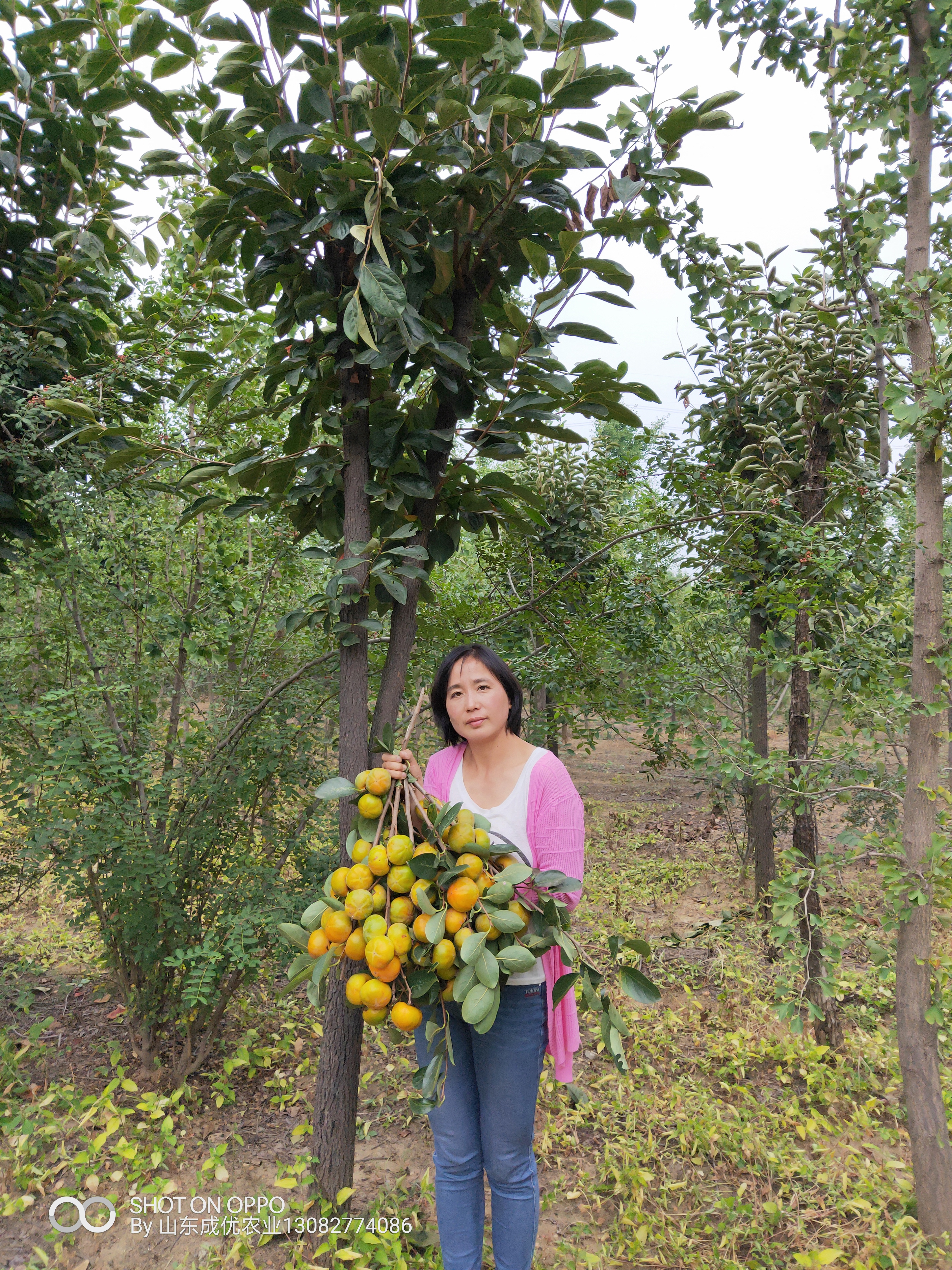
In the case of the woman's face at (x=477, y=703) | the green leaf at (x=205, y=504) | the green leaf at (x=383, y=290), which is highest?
the green leaf at (x=383, y=290)

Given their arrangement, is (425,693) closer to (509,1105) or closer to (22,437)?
(509,1105)

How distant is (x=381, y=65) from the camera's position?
122 cm

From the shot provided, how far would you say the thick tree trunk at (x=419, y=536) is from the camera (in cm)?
172

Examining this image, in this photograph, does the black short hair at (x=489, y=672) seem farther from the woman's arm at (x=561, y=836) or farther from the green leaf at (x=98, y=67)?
the green leaf at (x=98, y=67)

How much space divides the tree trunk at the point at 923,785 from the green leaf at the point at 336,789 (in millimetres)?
1420

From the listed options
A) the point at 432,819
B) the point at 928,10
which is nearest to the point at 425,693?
the point at 432,819

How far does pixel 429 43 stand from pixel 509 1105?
205 centimetres

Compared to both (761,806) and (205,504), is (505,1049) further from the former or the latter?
(761,806)

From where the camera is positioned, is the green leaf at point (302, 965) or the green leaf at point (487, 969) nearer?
the green leaf at point (487, 969)

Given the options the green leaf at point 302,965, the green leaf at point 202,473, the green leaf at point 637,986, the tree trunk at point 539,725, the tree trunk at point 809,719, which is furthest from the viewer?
the tree trunk at point 539,725

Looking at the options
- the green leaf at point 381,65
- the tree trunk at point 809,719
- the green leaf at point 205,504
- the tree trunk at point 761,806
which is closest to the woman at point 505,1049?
the green leaf at point 205,504

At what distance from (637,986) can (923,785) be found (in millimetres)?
1008

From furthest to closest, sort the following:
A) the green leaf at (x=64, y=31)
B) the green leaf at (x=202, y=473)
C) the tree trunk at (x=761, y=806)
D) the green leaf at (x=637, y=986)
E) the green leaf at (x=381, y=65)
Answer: the tree trunk at (x=761, y=806) < the green leaf at (x=202, y=473) < the green leaf at (x=64, y=31) < the green leaf at (x=637, y=986) < the green leaf at (x=381, y=65)

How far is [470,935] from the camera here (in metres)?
1.28
